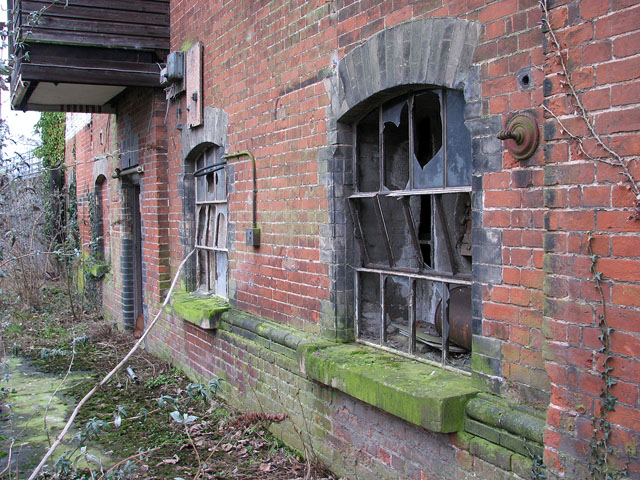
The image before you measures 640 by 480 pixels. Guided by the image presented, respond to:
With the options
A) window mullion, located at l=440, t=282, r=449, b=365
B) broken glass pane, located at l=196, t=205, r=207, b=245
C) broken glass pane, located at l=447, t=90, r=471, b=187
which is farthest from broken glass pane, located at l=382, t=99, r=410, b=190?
broken glass pane, located at l=196, t=205, r=207, b=245

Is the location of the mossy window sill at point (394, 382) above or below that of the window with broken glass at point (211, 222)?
below

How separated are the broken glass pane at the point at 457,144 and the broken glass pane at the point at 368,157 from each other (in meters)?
0.87

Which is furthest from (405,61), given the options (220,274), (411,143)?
(220,274)

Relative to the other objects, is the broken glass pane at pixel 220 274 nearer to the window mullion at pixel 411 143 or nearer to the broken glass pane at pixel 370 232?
the broken glass pane at pixel 370 232

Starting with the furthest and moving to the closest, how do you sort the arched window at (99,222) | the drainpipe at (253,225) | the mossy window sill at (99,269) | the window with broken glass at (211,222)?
the arched window at (99,222) → the mossy window sill at (99,269) → the window with broken glass at (211,222) → the drainpipe at (253,225)

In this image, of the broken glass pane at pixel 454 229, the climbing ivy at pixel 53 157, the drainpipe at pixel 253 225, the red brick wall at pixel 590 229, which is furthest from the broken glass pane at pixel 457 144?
the climbing ivy at pixel 53 157

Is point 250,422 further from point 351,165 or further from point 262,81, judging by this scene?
point 262,81

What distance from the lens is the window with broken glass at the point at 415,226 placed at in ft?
11.2

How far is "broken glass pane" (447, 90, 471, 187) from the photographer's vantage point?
10.7 ft

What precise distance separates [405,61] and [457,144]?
0.60 meters

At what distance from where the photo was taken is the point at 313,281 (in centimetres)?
449

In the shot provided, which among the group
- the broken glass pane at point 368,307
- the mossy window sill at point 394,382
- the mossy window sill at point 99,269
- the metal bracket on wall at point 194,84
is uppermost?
the metal bracket on wall at point 194,84

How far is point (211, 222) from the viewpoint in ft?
22.1

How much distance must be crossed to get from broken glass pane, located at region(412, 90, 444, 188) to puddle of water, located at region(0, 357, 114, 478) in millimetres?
2970
